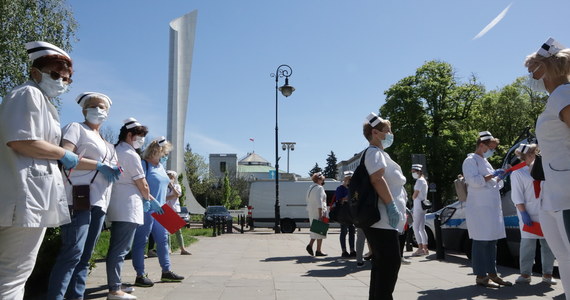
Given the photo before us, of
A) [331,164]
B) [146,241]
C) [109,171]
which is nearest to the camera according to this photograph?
[109,171]

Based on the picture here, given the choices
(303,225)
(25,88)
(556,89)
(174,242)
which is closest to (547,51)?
(556,89)

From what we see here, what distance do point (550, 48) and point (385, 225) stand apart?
1779 mm

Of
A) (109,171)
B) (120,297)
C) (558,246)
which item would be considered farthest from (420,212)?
(109,171)

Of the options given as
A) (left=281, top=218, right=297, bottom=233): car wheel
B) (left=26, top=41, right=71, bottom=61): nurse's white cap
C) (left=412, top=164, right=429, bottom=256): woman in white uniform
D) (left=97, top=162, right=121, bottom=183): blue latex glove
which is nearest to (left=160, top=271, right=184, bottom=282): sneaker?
(left=97, top=162, right=121, bottom=183): blue latex glove

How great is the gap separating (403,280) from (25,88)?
5.63 metres

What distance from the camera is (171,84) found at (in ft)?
120

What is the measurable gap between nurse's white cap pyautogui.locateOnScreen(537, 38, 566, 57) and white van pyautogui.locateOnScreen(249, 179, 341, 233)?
2163cm

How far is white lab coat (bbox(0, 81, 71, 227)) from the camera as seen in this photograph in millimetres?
2557

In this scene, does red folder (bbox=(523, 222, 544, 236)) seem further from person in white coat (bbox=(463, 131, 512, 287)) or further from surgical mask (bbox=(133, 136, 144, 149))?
surgical mask (bbox=(133, 136, 144, 149))

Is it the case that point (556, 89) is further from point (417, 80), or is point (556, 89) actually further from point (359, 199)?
point (417, 80)

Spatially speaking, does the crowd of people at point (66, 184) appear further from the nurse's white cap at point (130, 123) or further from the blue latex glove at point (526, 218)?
the blue latex glove at point (526, 218)

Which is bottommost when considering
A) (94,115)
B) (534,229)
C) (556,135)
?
(534,229)

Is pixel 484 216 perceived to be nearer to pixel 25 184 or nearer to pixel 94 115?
pixel 94 115

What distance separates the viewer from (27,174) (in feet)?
8.68
